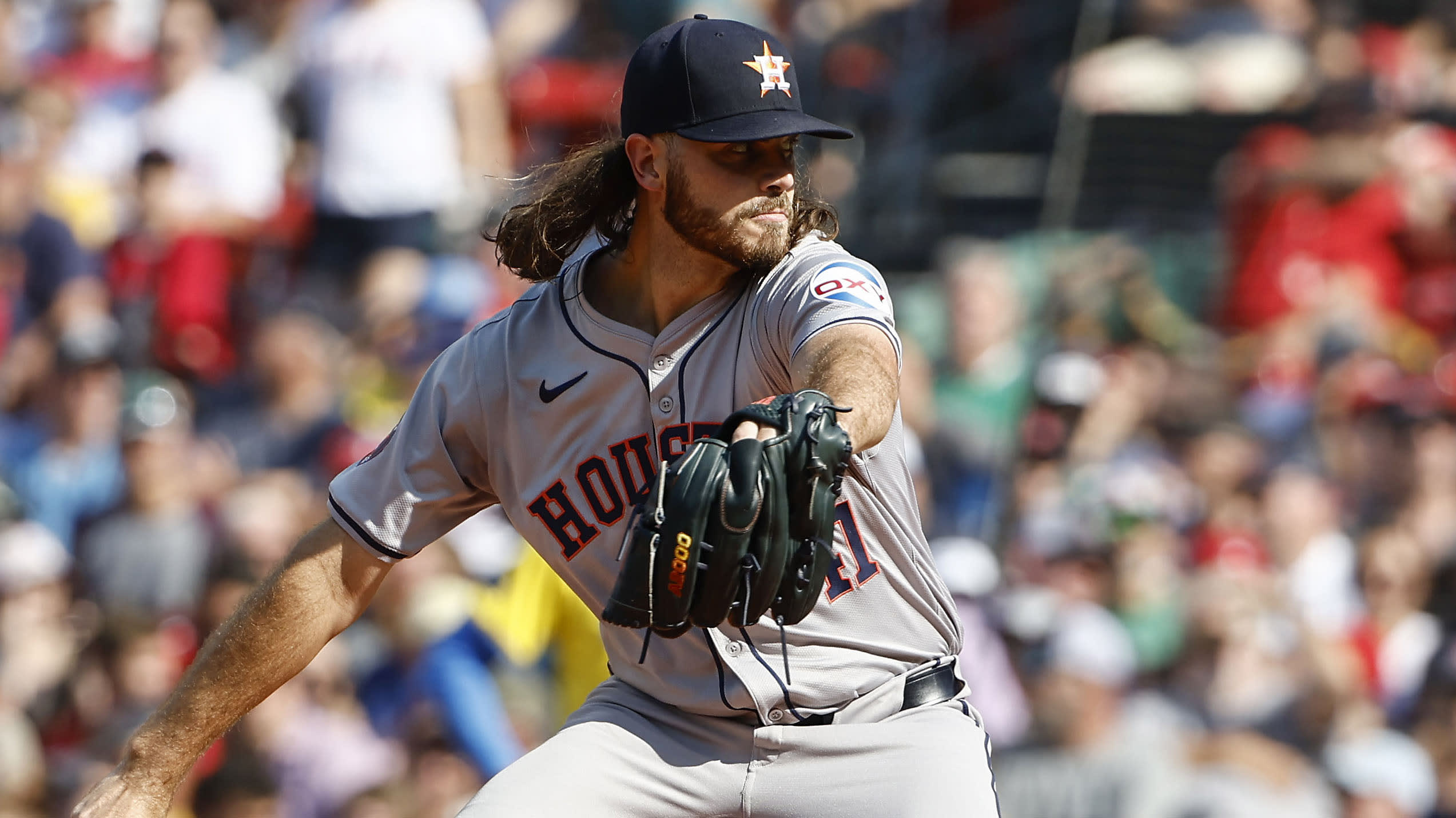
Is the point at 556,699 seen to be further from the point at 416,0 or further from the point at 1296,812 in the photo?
the point at 416,0

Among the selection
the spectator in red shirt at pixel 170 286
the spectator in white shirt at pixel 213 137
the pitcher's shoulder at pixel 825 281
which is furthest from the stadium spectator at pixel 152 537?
the pitcher's shoulder at pixel 825 281

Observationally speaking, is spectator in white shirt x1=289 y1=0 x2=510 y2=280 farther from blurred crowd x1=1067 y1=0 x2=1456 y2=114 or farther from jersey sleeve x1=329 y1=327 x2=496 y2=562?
jersey sleeve x1=329 y1=327 x2=496 y2=562

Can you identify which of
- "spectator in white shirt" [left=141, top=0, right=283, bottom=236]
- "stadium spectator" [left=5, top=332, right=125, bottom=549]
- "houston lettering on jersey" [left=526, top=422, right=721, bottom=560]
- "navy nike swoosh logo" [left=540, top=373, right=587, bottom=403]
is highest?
"navy nike swoosh logo" [left=540, top=373, right=587, bottom=403]

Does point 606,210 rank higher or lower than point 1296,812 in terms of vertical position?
higher

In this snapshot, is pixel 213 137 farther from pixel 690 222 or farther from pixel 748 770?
pixel 748 770

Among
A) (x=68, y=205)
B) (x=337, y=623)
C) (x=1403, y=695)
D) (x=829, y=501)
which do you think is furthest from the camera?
(x=68, y=205)

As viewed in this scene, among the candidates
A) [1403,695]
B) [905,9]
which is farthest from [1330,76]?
[1403,695]

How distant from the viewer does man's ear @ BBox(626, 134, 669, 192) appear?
10.7 ft

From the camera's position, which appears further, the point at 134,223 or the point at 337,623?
the point at 134,223

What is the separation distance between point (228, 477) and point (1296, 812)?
14.3 ft

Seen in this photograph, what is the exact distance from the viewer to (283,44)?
8.96m

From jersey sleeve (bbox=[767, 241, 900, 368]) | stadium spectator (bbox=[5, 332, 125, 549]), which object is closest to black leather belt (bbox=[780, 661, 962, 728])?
jersey sleeve (bbox=[767, 241, 900, 368])

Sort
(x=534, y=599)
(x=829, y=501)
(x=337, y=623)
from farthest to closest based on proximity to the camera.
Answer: (x=534, y=599) → (x=337, y=623) → (x=829, y=501)

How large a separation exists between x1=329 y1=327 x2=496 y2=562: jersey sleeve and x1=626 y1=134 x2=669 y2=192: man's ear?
0.47 metres
